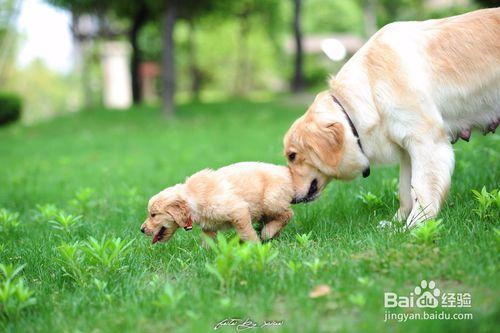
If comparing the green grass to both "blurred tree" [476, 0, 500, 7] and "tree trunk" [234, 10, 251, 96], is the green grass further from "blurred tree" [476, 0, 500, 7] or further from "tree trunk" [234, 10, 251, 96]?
"tree trunk" [234, 10, 251, 96]

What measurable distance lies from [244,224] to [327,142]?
990 mm

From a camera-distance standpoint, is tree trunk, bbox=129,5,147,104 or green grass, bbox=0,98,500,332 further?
tree trunk, bbox=129,5,147,104

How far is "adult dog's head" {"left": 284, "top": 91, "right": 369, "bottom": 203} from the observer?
183 inches

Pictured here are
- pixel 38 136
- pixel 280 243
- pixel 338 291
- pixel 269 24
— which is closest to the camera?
pixel 338 291

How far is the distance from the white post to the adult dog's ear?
1219 inches

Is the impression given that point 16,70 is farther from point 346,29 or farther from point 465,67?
point 465,67

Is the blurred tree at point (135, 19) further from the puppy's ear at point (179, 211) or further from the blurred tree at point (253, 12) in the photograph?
the puppy's ear at point (179, 211)

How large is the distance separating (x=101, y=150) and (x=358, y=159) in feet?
35.1

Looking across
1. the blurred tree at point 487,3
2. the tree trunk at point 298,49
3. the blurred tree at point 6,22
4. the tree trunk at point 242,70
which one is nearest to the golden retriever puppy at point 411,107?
the blurred tree at point 487,3

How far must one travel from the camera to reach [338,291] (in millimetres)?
3311

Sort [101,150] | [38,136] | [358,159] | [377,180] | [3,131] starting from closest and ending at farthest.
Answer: [358,159] < [377,180] < [101,150] < [38,136] < [3,131]

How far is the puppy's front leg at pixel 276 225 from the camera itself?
4.75 m

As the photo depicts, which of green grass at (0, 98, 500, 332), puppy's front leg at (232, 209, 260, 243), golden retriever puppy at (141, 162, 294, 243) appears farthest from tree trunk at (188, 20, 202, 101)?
puppy's front leg at (232, 209, 260, 243)

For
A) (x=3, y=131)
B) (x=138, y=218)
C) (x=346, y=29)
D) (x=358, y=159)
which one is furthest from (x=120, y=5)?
(x=346, y=29)
